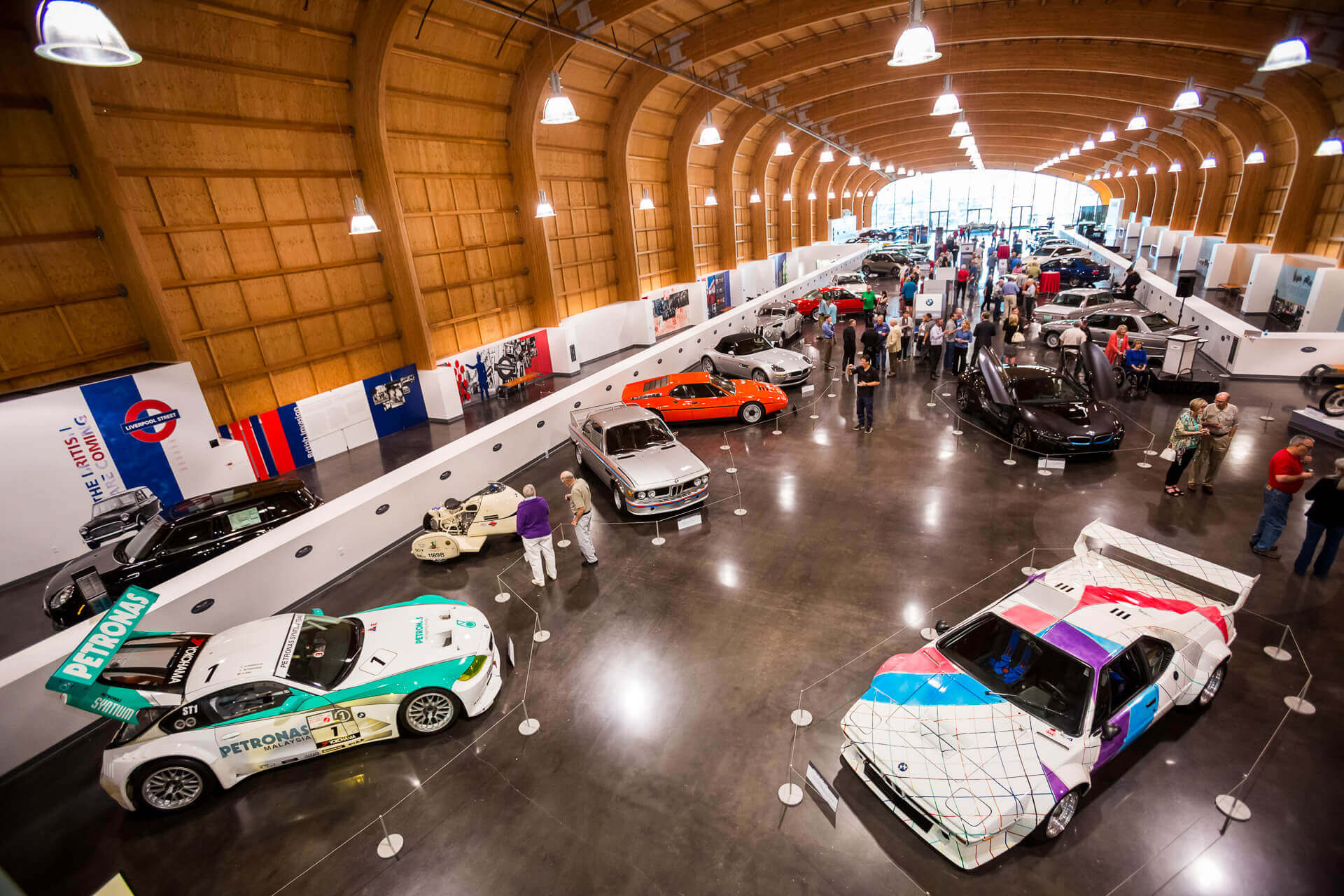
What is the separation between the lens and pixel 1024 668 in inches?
186

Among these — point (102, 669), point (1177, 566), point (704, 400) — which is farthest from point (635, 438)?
point (1177, 566)

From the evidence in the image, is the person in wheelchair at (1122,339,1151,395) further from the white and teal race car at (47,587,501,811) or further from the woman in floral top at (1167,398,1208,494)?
the white and teal race car at (47,587,501,811)

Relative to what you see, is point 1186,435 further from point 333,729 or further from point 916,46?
point 333,729

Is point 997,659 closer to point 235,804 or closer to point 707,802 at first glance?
point 707,802

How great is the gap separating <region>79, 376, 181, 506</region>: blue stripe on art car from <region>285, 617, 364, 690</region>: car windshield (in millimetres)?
6314

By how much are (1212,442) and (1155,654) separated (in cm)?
556

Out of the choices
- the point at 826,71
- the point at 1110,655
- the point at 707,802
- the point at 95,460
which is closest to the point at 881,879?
the point at 707,802

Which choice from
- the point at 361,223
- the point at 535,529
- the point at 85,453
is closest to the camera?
the point at 535,529

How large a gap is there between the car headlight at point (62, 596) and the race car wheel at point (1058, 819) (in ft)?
35.0

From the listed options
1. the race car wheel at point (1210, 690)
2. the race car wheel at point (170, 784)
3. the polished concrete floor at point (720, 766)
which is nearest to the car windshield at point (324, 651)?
the polished concrete floor at point (720, 766)

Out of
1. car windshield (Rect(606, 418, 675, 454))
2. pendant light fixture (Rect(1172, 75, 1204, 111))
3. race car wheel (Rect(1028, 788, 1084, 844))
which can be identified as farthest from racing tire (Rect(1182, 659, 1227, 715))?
pendant light fixture (Rect(1172, 75, 1204, 111))

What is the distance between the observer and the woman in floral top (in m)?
8.28

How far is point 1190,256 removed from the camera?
29625 mm

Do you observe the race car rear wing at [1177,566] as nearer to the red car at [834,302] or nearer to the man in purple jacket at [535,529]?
the man in purple jacket at [535,529]
